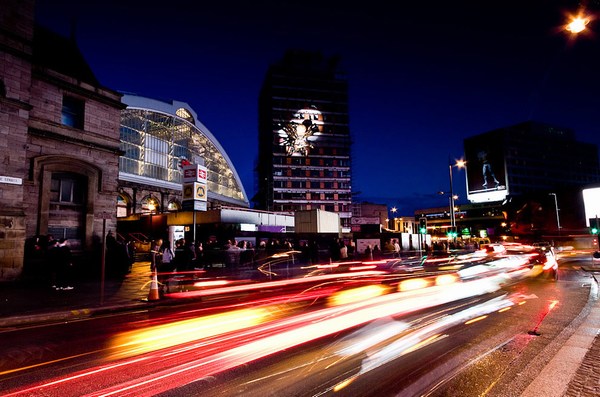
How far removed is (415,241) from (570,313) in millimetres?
30028

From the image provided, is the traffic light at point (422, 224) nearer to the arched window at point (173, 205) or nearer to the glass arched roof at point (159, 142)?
the arched window at point (173, 205)

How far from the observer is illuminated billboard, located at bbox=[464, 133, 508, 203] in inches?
3637

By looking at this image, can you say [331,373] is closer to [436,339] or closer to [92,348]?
[436,339]

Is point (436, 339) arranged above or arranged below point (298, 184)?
below

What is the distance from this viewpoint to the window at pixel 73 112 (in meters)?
18.0

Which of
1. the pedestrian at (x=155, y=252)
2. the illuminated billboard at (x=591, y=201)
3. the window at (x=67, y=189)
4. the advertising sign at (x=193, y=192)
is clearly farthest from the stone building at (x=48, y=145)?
the illuminated billboard at (x=591, y=201)

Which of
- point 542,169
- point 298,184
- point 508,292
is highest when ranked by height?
point 542,169

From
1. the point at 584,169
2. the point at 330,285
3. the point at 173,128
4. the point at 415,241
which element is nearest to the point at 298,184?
the point at 173,128

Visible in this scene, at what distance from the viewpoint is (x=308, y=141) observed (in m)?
82.5

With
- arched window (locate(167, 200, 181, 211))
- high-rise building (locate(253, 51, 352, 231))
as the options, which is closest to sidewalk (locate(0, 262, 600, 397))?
arched window (locate(167, 200, 181, 211))

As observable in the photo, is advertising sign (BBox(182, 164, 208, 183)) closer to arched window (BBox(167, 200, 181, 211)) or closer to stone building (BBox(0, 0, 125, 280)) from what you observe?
stone building (BBox(0, 0, 125, 280))

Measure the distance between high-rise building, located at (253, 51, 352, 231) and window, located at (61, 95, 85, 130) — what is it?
202 ft

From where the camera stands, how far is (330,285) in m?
14.4

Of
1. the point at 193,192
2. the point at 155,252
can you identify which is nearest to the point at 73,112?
the point at 193,192
